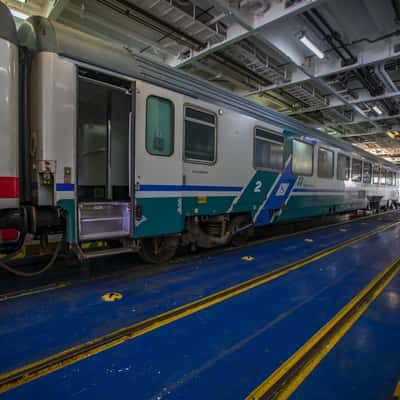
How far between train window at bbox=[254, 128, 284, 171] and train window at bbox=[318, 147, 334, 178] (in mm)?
2225

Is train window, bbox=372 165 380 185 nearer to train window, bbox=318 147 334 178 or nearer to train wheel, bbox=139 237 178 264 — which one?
train window, bbox=318 147 334 178

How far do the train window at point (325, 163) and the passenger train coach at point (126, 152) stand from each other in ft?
3.78

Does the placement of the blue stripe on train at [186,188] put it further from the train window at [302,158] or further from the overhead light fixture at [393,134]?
the overhead light fixture at [393,134]

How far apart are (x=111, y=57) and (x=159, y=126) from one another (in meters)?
1.02

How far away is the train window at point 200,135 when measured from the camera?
430 cm

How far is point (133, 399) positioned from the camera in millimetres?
1654

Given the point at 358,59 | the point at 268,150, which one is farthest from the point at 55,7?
the point at 358,59

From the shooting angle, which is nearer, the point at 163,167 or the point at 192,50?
the point at 163,167

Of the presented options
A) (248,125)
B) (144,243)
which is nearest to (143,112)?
(144,243)

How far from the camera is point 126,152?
14.8 feet

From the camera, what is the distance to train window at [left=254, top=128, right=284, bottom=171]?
5.59 metres

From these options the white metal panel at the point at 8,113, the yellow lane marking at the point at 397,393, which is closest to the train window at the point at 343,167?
the yellow lane marking at the point at 397,393

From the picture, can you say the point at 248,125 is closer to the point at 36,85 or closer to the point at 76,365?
the point at 36,85

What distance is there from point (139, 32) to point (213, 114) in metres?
3.34
